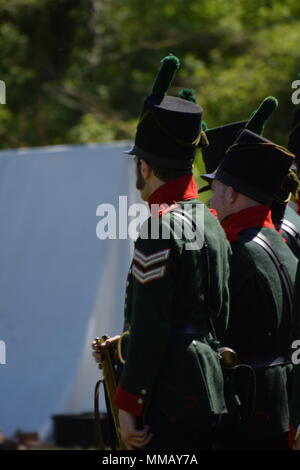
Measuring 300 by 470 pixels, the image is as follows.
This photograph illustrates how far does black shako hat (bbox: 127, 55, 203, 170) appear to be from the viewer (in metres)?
3.56

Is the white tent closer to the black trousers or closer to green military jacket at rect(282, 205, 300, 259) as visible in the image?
green military jacket at rect(282, 205, 300, 259)

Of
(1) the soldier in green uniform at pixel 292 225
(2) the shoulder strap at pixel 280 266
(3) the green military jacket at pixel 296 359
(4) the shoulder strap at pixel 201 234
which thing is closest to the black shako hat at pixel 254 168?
(2) the shoulder strap at pixel 280 266

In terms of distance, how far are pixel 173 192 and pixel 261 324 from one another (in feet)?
2.05

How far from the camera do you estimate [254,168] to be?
3.93m

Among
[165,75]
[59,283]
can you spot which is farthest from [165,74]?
[59,283]

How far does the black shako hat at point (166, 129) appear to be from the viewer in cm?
356

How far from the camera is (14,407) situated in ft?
23.8

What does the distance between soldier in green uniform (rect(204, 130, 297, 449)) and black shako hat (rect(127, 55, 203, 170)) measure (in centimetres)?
37

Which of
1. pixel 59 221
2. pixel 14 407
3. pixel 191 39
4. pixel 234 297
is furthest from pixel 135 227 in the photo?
pixel 191 39

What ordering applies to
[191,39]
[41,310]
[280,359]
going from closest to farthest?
[280,359] < [41,310] < [191,39]

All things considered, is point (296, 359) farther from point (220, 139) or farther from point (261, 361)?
point (220, 139)

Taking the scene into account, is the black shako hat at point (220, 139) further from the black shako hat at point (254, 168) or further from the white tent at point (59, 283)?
the white tent at point (59, 283)
